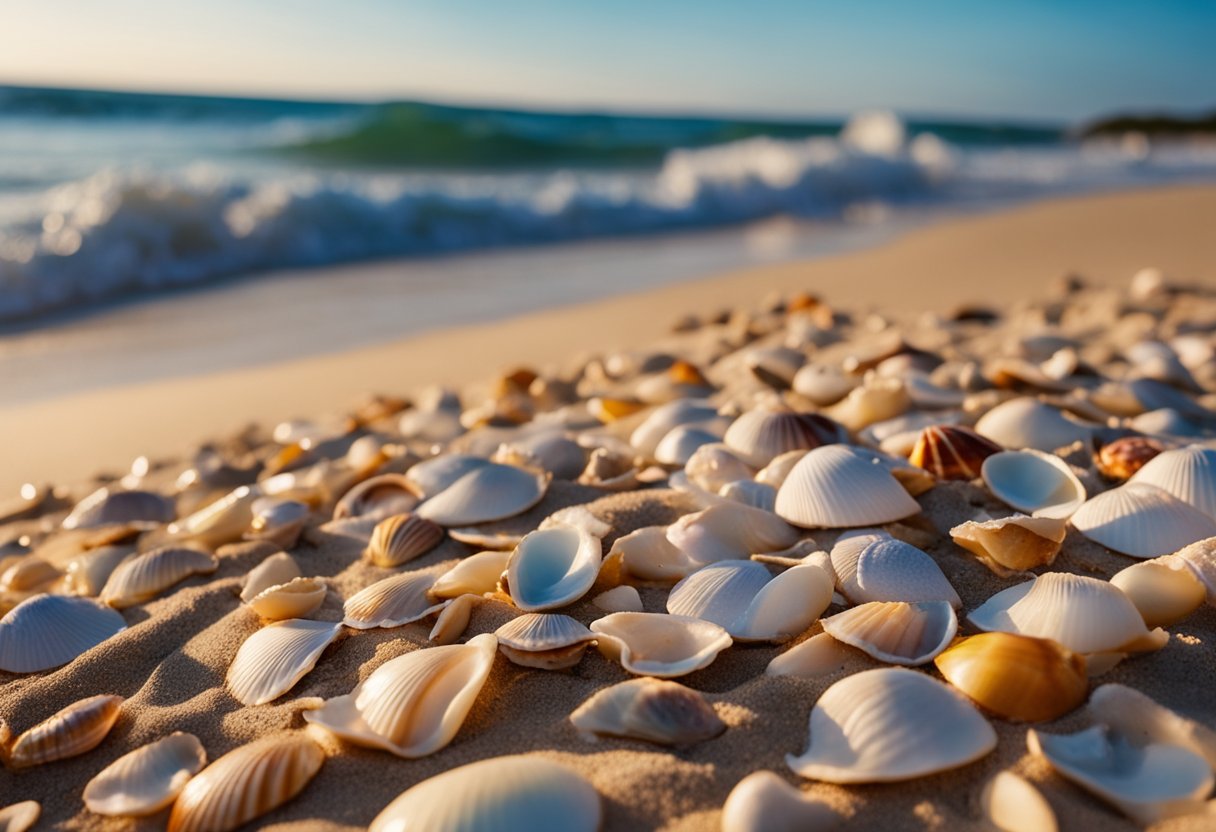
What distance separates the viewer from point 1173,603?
53.9 inches

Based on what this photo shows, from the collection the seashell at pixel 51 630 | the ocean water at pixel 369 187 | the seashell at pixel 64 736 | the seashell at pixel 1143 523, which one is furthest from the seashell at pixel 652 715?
the ocean water at pixel 369 187

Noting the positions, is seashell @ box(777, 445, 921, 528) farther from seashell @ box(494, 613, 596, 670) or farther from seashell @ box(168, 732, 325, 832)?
seashell @ box(168, 732, 325, 832)

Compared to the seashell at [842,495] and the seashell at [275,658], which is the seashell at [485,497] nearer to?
the seashell at [275,658]

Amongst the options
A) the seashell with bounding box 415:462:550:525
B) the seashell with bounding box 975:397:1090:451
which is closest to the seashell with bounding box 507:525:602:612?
the seashell with bounding box 415:462:550:525

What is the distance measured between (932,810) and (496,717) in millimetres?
582

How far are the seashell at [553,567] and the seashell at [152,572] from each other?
717 mm

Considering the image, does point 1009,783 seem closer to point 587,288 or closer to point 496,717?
point 496,717

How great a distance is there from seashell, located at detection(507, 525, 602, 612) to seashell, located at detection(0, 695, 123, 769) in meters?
0.63

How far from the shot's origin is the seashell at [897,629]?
4.26 ft

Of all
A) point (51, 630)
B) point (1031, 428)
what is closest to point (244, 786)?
point (51, 630)

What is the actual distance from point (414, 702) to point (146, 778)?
36 cm

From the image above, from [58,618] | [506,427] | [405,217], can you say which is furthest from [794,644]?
[405,217]

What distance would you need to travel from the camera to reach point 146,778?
1.22 meters

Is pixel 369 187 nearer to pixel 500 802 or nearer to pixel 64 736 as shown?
pixel 64 736
